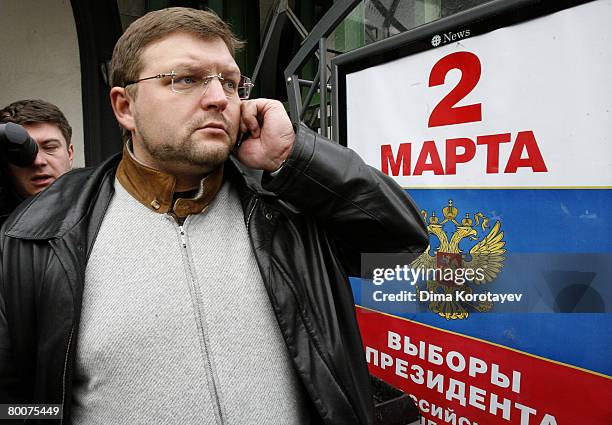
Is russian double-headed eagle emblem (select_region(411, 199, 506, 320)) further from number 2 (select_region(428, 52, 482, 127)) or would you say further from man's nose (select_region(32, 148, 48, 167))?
man's nose (select_region(32, 148, 48, 167))

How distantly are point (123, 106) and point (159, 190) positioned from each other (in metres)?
0.33

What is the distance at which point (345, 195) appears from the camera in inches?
51.9

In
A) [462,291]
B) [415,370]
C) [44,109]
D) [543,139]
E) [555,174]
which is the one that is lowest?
[415,370]

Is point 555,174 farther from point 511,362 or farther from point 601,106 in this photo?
point 511,362

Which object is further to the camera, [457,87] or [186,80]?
[457,87]

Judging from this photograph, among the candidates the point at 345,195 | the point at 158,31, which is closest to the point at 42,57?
the point at 158,31

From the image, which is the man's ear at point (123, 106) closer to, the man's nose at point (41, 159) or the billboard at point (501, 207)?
the man's nose at point (41, 159)

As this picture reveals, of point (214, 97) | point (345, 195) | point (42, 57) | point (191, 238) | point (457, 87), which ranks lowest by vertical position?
point (191, 238)

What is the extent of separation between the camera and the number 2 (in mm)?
1674

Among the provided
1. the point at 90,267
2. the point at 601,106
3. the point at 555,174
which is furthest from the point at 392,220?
the point at 90,267

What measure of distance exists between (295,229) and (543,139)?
85 centimetres

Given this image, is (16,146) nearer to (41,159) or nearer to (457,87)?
(41,159)

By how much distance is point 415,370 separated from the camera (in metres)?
1.92

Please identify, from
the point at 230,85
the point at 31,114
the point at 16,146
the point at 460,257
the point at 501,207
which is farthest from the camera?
the point at 31,114
